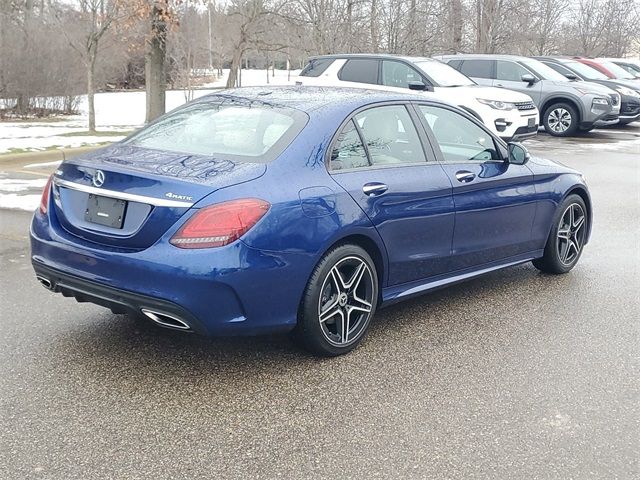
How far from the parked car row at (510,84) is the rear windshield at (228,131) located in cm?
811

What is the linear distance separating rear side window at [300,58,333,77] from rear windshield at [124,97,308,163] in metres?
10.2

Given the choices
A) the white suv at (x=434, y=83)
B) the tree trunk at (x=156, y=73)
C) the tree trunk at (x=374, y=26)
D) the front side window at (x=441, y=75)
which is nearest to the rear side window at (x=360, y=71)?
the white suv at (x=434, y=83)

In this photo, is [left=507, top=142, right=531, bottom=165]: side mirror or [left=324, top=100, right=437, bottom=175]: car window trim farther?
[left=507, top=142, right=531, bottom=165]: side mirror

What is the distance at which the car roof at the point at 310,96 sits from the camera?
456cm

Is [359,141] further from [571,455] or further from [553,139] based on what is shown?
[553,139]

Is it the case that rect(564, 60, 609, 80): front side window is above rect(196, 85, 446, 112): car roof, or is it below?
above

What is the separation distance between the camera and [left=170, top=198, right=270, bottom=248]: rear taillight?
359 cm

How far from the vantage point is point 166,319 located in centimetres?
371

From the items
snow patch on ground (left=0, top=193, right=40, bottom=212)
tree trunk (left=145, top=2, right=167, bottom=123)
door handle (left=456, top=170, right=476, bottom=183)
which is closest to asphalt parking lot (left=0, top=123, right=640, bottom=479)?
door handle (left=456, top=170, right=476, bottom=183)

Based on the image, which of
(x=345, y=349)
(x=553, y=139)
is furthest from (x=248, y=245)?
(x=553, y=139)

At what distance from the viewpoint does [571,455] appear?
10.6 feet

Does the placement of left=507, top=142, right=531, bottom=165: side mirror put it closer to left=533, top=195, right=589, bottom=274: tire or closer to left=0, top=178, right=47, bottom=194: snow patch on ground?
left=533, top=195, right=589, bottom=274: tire

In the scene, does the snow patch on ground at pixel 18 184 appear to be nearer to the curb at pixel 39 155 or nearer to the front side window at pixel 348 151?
the curb at pixel 39 155

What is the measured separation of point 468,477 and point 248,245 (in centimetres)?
150
